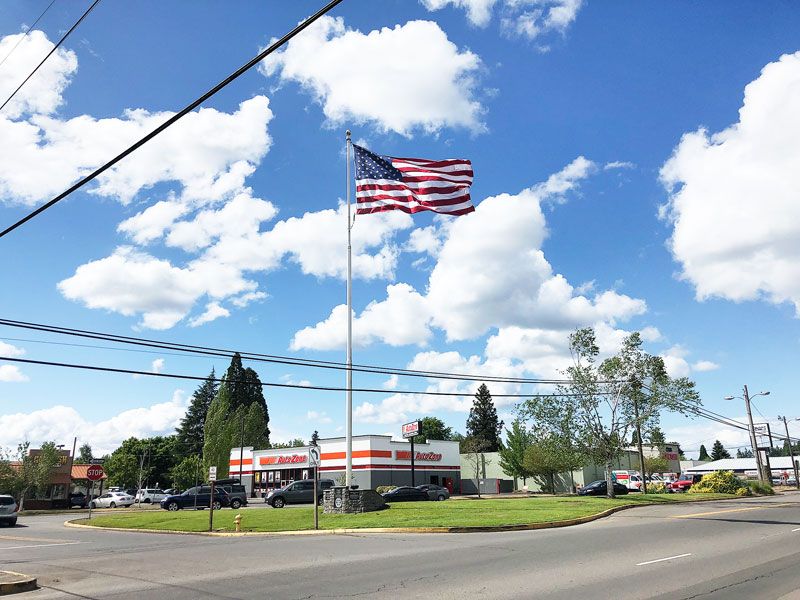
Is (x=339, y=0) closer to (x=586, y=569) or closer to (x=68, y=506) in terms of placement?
(x=586, y=569)

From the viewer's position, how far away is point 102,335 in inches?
744

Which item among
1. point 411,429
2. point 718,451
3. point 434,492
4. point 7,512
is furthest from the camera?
point 718,451

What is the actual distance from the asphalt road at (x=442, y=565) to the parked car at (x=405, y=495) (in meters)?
18.9

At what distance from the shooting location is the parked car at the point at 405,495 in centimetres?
4028

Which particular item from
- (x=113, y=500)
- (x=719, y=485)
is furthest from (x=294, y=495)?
(x=719, y=485)

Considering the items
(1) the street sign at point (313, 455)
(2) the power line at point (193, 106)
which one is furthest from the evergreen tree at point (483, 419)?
(2) the power line at point (193, 106)

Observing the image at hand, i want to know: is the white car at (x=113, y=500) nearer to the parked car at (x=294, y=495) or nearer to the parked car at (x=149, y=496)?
the parked car at (x=149, y=496)

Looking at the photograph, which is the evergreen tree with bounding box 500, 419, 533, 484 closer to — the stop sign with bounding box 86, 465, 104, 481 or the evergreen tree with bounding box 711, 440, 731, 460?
the stop sign with bounding box 86, 465, 104, 481

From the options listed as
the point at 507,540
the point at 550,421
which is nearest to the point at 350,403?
the point at 507,540

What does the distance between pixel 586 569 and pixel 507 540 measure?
6139mm

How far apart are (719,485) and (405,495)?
2683 centimetres

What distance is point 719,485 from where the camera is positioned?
4897 cm

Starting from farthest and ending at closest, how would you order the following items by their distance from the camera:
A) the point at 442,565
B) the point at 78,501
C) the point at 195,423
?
1. the point at 195,423
2. the point at 78,501
3. the point at 442,565

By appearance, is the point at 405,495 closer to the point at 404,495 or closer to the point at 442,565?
the point at 404,495
